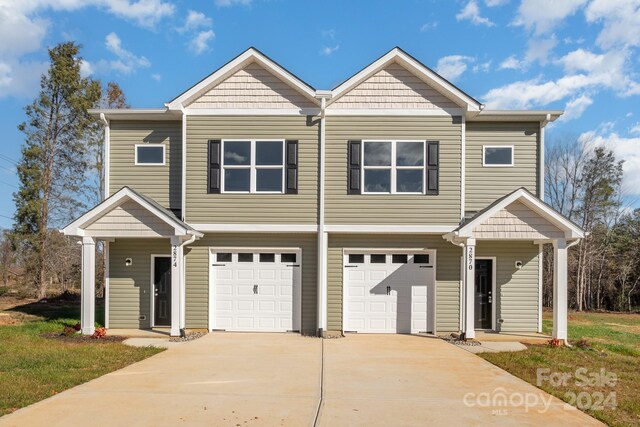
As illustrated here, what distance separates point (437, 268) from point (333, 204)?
3362 mm

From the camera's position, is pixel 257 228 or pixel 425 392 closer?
pixel 425 392

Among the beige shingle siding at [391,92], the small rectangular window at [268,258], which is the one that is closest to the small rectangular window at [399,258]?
the small rectangular window at [268,258]

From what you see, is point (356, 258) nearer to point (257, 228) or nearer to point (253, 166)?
point (257, 228)

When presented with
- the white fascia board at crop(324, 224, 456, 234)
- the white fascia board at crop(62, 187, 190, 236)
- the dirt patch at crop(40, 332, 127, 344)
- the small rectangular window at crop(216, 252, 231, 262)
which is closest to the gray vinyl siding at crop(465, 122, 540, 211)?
the white fascia board at crop(324, 224, 456, 234)

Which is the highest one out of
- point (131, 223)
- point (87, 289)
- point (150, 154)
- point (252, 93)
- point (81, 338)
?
point (252, 93)

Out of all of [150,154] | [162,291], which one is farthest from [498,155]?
[162,291]

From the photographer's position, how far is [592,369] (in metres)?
8.66

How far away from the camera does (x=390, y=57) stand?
12.5 m

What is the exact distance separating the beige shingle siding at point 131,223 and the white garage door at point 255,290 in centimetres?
181

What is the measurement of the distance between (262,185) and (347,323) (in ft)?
14.7

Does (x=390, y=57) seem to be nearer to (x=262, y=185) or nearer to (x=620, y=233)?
(x=262, y=185)

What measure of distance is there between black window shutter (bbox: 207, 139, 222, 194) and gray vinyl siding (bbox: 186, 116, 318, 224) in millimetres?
140

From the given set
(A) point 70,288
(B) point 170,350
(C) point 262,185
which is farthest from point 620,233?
(A) point 70,288

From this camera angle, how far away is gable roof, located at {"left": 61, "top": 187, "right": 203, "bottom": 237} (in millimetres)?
11547
